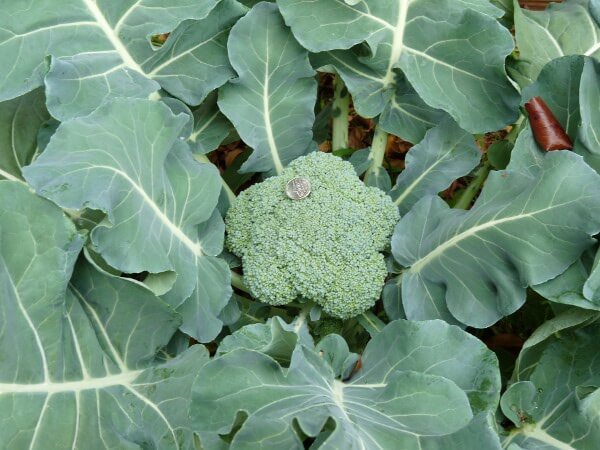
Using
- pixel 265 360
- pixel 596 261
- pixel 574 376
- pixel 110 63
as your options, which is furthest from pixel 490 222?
pixel 110 63

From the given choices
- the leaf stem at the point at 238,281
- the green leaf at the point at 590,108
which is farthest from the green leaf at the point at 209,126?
the green leaf at the point at 590,108

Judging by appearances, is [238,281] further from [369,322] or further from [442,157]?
[442,157]

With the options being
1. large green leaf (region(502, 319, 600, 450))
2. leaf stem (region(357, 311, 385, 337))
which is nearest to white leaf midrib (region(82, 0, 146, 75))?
leaf stem (region(357, 311, 385, 337))

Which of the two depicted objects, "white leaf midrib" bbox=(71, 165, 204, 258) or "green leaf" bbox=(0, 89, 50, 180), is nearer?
"white leaf midrib" bbox=(71, 165, 204, 258)

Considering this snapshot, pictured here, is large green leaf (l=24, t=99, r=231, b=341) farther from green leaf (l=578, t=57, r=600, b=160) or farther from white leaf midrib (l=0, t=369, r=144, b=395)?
green leaf (l=578, t=57, r=600, b=160)

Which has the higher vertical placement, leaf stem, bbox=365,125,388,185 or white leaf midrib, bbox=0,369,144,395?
leaf stem, bbox=365,125,388,185

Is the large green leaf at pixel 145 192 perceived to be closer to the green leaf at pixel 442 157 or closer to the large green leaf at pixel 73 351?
the large green leaf at pixel 73 351
